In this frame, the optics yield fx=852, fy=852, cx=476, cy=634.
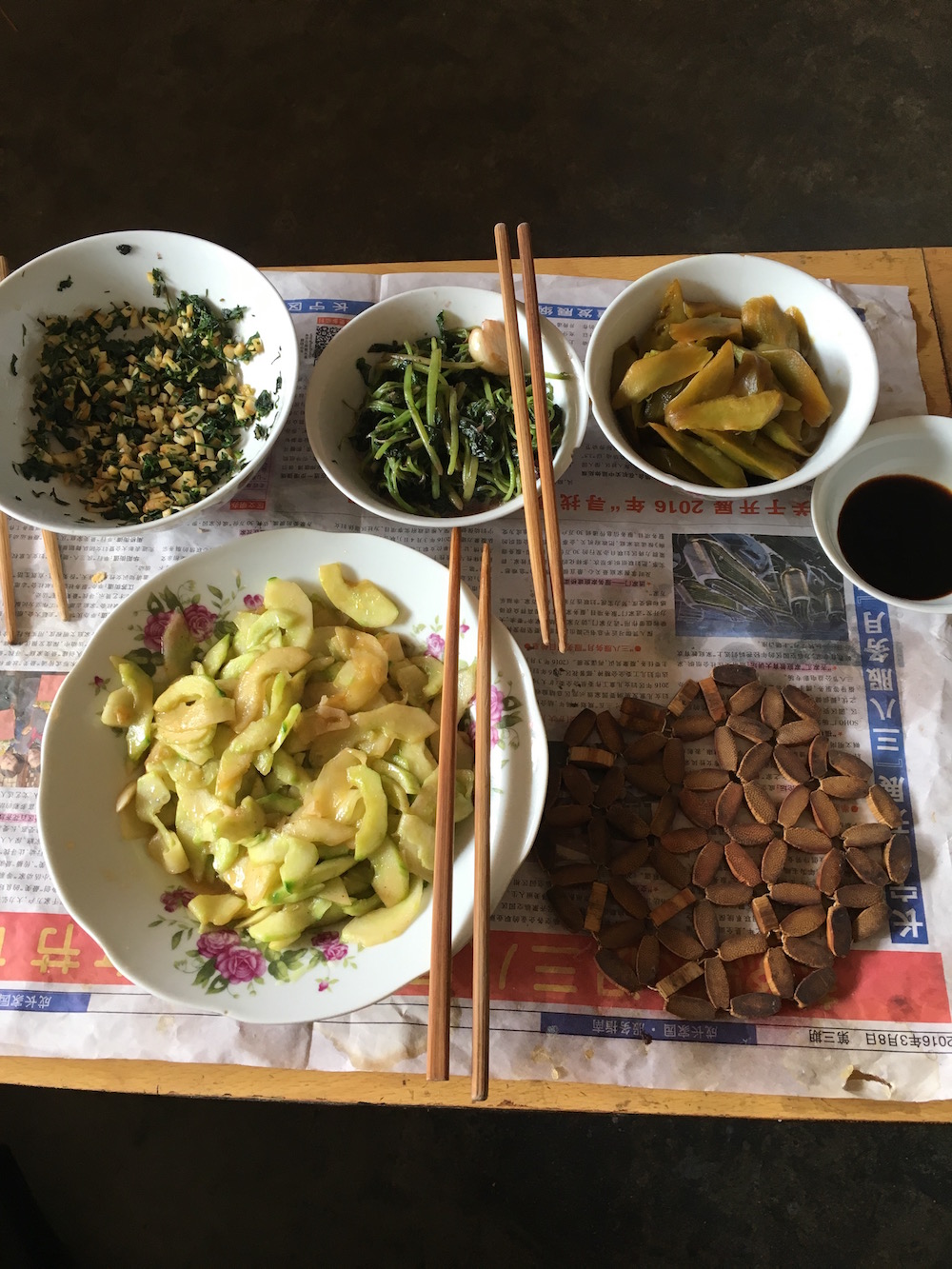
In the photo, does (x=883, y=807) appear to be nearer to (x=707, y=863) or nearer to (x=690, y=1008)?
(x=707, y=863)

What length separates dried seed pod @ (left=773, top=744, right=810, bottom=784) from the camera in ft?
4.11

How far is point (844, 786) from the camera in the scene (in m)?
1.24

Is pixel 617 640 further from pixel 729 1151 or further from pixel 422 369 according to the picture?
pixel 729 1151

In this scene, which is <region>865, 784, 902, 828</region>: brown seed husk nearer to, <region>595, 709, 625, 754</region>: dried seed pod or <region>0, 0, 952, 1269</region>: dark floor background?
<region>595, 709, 625, 754</region>: dried seed pod

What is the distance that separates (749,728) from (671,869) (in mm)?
237

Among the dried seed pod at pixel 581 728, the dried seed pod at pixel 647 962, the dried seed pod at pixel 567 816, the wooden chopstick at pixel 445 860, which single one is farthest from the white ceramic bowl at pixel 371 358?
the dried seed pod at pixel 647 962

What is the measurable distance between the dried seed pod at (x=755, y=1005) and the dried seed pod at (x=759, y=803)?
237 millimetres

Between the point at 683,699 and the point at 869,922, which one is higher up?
the point at 683,699

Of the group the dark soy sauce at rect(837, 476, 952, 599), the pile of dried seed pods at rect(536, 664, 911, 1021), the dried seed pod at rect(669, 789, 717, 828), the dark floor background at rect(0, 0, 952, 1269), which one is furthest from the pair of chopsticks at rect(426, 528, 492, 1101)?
the dark floor background at rect(0, 0, 952, 1269)

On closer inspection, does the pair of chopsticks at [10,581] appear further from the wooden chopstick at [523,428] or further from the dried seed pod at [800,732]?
the dried seed pod at [800,732]

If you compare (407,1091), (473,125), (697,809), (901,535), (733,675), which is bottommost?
(407,1091)

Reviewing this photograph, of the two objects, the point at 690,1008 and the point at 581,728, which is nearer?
the point at 690,1008

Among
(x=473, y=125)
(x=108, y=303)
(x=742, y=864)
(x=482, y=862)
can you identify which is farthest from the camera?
(x=473, y=125)

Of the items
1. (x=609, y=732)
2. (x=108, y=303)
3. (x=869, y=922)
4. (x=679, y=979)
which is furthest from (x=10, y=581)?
(x=869, y=922)
